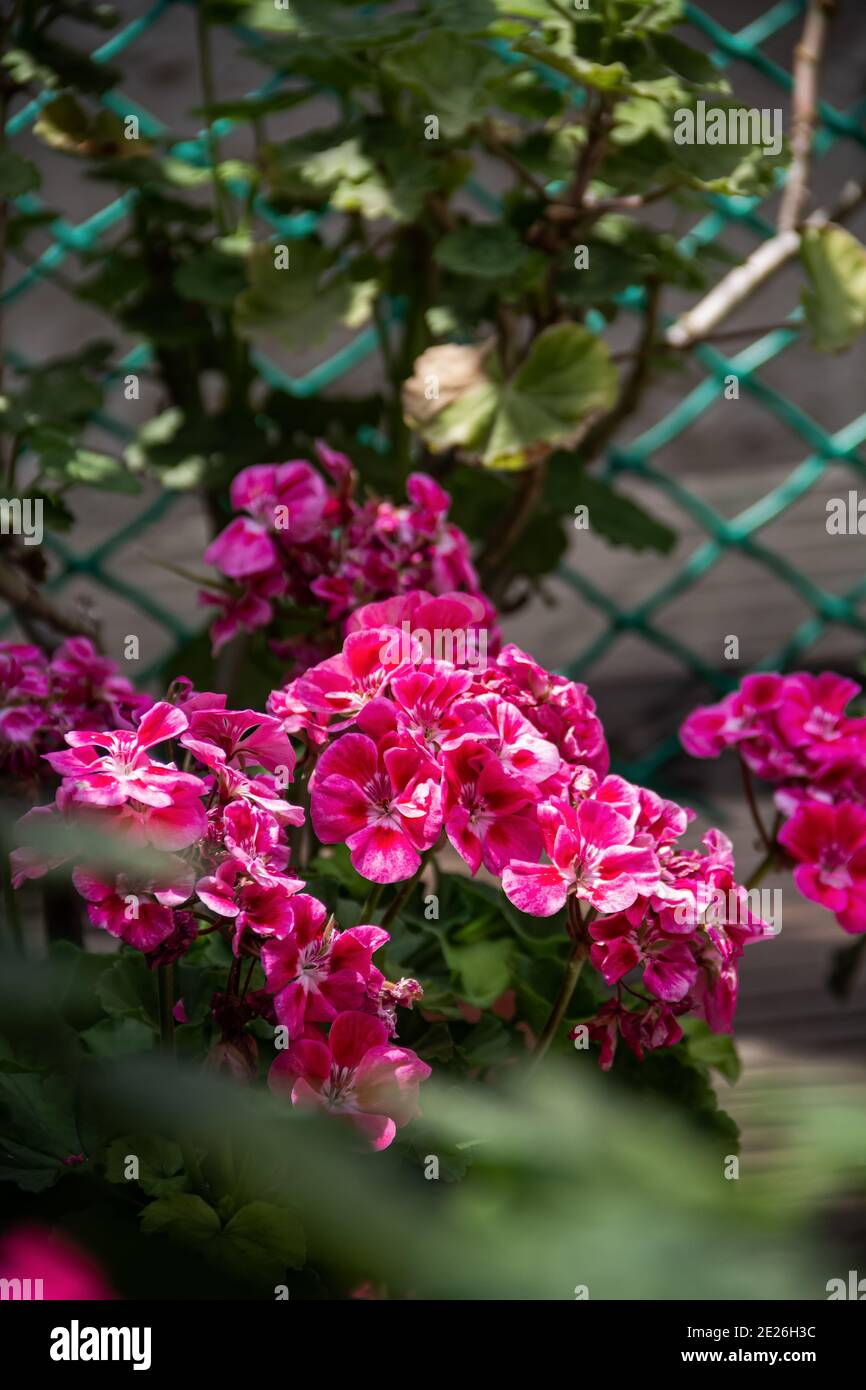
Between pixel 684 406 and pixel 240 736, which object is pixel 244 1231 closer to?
pixel 240 736

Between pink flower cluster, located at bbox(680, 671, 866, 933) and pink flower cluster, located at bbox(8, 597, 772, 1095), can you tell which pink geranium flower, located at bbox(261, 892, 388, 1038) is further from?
pink flower cluster, located at bbox(680, 671, 866, 933)

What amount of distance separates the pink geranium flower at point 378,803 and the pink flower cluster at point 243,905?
0.02 m

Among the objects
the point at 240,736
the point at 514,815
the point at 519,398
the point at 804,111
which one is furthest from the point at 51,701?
the point at 804,111

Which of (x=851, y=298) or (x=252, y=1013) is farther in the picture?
(x=851, y=298)

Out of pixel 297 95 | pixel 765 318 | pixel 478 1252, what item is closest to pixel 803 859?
pixel 478 1252

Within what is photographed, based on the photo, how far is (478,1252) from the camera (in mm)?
255

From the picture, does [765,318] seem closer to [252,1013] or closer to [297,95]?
[297,95]

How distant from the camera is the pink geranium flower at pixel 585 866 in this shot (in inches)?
23.1

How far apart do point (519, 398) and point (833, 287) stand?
0.31m

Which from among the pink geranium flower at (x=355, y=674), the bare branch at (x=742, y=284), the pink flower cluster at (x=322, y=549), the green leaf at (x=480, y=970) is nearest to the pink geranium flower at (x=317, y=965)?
the pink geranium flower at (x=355, y=674)

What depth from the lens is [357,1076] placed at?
56 cm
